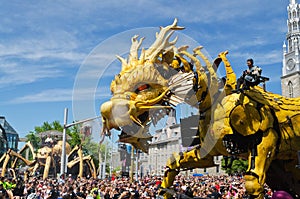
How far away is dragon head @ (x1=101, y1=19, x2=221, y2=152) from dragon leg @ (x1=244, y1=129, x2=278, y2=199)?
1.29m

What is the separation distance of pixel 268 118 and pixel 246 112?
38 centimetres

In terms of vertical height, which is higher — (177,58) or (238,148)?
(177,58)

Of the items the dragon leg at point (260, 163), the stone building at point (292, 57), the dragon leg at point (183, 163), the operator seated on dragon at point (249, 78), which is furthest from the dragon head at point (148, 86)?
the stone building at point (292, 57)

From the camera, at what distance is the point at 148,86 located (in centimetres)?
585

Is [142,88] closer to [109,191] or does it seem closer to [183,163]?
[183,163]

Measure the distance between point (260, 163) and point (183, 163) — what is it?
162 centimetres

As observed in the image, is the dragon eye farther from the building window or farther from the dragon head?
the building window

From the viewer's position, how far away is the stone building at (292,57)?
6000 cm

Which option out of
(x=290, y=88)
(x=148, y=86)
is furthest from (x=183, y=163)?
(x=290, y=88)

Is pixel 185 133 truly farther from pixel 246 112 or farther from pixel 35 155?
pixel 35 155

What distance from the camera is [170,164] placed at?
6.82m

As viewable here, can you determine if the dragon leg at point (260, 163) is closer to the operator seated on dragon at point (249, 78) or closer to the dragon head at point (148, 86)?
the operator seated on dragon at point (249, 78)

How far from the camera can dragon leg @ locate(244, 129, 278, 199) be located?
5.34m

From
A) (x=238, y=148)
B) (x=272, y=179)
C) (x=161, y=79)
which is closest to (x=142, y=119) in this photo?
(x=161, y=79)
